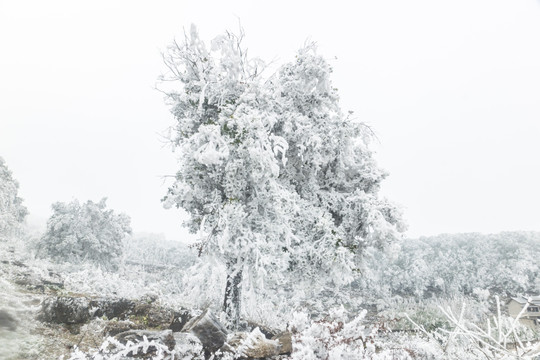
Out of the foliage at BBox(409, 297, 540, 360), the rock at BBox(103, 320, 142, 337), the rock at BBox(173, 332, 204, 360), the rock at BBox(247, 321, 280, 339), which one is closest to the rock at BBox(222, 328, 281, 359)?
the rock at BBox(173, 332, 204, 360)

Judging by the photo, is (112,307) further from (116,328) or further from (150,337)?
(150,337)

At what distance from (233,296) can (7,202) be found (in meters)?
21.4

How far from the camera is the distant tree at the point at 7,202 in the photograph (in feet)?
67.7

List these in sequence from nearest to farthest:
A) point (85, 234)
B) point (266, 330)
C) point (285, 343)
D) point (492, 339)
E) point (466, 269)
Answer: point (492, 339)
point (285, 343)
point (266, 330)
point (85, 234)
point (466, 269)

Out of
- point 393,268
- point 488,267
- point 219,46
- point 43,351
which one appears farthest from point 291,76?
point 488,267

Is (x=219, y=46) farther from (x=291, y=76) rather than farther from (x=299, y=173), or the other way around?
(x=299, y=173)

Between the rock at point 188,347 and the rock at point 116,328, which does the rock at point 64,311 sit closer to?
the rock at point 116,328

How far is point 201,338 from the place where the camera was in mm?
4781

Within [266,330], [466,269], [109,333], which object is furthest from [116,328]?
[466,269]

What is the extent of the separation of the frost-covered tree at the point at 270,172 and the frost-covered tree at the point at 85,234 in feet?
71.4

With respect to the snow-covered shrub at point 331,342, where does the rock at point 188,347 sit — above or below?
below

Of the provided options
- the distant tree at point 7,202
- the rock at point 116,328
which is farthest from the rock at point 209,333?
the distant tree at point 7,202

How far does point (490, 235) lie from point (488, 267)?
6573 mm

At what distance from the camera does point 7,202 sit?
21.9 metres
